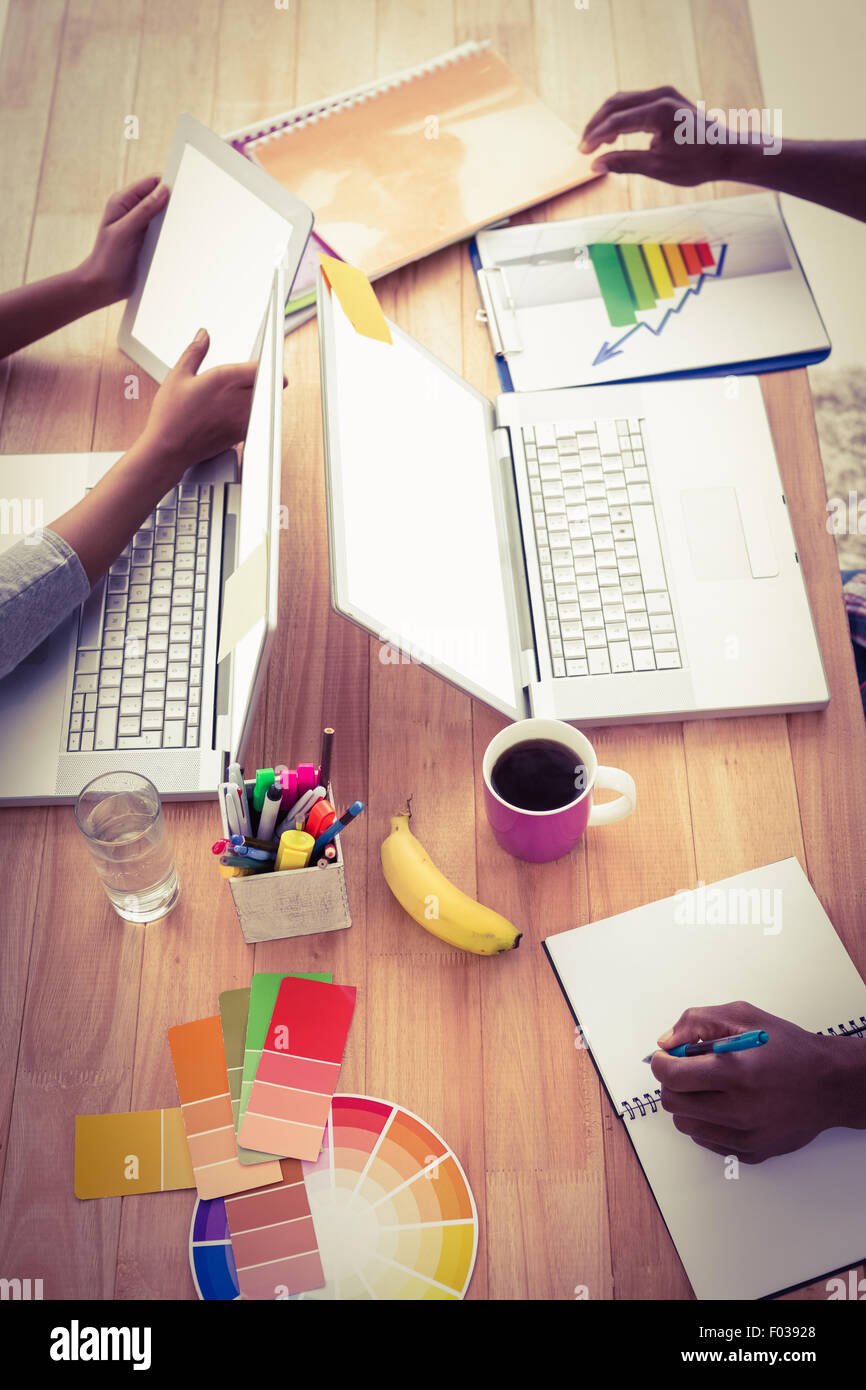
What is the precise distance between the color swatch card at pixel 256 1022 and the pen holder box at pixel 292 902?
38mm

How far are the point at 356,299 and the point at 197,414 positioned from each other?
222mm

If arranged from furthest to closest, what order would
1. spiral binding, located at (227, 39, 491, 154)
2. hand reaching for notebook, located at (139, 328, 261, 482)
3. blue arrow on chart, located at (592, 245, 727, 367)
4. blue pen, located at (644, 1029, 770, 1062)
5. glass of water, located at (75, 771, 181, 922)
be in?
spiral binding, located at (227, 39, 491, 154) → blue arrow on chart, located at (592, 245, 727, 367) → hand reaching for notebook, located at (139, 328, 261, 482) → glass of water, located at (75, 771, 181, 922) → blue pen, located at (644, 1029, 770, 1062)

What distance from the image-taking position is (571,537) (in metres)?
1.08

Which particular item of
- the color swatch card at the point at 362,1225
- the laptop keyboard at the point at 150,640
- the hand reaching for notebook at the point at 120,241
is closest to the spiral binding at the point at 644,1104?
the color swatch card at the point at 362,1225

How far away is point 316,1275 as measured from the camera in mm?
772

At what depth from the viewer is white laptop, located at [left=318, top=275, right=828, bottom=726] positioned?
2.96 feet

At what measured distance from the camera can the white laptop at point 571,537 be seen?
35.5 inches

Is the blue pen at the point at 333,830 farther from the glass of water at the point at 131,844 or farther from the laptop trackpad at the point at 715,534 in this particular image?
the laptop trackpad at the point at 715,534

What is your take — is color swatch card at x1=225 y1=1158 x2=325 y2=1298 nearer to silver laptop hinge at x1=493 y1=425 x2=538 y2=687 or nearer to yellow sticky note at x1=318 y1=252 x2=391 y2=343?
silver laptop hinge at x1=493 y1=425 x2=538 y2=687

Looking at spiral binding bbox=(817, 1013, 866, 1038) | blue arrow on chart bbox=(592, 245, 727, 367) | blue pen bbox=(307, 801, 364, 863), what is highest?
blue arrow on chart bbox=(592, 245, 727, 367)

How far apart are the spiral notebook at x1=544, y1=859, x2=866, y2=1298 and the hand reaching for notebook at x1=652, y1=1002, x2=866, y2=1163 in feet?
0.08

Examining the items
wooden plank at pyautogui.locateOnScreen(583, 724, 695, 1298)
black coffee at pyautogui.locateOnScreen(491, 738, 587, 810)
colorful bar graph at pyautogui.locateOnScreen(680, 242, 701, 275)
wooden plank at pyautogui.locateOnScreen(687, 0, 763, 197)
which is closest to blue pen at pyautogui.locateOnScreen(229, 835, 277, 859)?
black coffee at pyautogui.locateOnScreen(491, 738, 587, 810)

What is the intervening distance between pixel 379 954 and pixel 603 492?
56 cm

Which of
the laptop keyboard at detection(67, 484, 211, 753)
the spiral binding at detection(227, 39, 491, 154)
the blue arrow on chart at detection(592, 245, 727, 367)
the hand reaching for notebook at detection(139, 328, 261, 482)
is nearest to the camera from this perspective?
the laptop keyboard at detection(67, 484, 211, 753)
